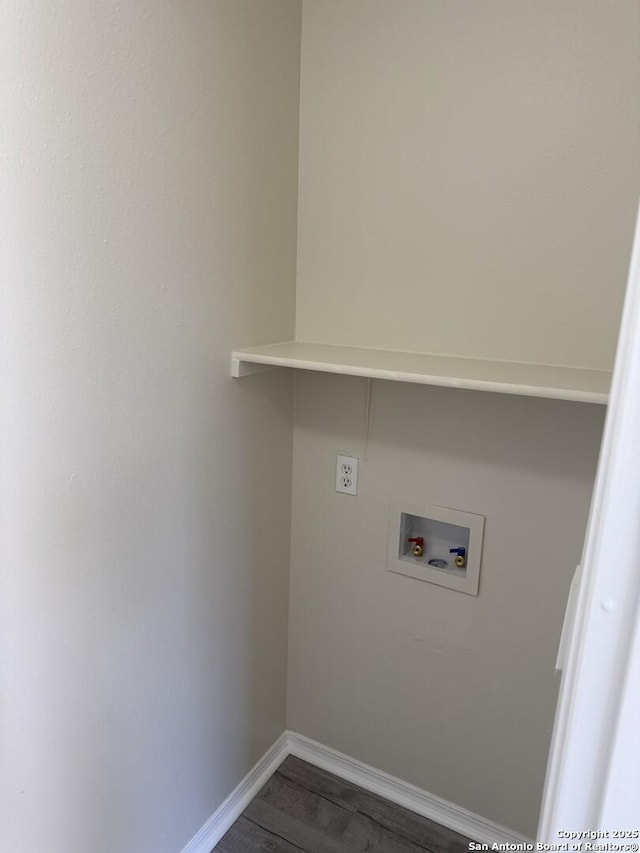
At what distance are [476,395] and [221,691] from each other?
3.40ft

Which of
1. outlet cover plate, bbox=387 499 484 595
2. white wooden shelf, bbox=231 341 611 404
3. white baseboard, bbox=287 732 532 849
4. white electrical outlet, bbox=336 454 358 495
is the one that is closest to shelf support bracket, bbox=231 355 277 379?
white wooden shelf, bbox=231 341 611 404

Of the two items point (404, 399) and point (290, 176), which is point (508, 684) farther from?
point (290, 176)

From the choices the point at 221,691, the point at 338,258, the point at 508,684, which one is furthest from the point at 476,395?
the point at 221,691

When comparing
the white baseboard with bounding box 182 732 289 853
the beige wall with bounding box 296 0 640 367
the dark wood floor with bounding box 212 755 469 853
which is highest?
the beige wall with bounding box 296 0 640 367

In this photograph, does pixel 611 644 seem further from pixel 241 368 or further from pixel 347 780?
pixel 347 780

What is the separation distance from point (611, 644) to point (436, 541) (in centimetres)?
127

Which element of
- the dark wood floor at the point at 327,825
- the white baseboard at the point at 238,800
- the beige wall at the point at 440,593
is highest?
the beige wall at the point at 440,593

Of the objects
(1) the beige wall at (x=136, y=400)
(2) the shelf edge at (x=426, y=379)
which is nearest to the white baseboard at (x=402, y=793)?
(1) the beige wall at (x=136, y=400)

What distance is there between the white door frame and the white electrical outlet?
4.11ft

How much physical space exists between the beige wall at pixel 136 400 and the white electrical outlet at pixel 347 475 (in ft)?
0.59

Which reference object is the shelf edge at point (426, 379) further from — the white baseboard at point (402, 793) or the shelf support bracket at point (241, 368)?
the white baseboard at point (402, 793)

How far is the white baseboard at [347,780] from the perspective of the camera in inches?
64.0

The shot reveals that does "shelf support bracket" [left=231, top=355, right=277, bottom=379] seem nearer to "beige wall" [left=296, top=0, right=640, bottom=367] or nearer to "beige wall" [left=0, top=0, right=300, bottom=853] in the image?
"beige wall" [left=0, top=0, right=300, bottom=853]

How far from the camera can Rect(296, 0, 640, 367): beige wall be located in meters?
1.25
